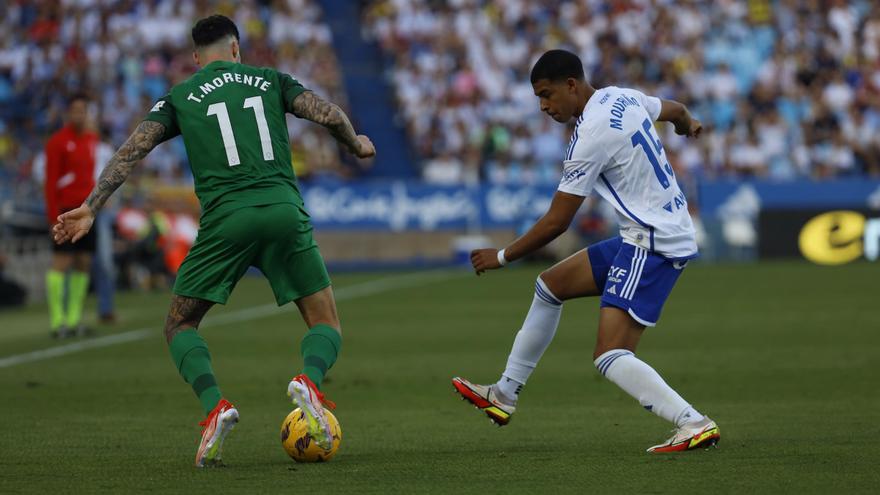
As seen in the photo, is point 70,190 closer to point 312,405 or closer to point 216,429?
point 216,429

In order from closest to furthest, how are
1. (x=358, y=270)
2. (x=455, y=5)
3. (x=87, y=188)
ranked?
(x=87, y=188), (x=358, y=270), (x=455, y=5)

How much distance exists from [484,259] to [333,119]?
1029 millimetres

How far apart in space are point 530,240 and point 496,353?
6042mm

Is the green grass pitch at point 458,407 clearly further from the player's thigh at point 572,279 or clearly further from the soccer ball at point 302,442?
the player's thigh at point 572,279

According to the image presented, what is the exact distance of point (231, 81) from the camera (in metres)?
7.37

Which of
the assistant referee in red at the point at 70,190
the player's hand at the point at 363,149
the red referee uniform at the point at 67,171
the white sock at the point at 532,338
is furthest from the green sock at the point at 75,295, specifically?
the player's hand at the point at 363,149

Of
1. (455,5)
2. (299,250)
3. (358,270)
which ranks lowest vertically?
(358,270)

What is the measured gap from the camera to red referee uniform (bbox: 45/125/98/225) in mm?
15008

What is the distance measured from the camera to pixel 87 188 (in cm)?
1514

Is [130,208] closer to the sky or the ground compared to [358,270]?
closer to the sky

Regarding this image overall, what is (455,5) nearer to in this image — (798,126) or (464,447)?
(798,126)

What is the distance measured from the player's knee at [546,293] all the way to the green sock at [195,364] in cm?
185

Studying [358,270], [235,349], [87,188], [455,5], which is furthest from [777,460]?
[455,5]

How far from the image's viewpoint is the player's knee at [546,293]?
8.01 metres
